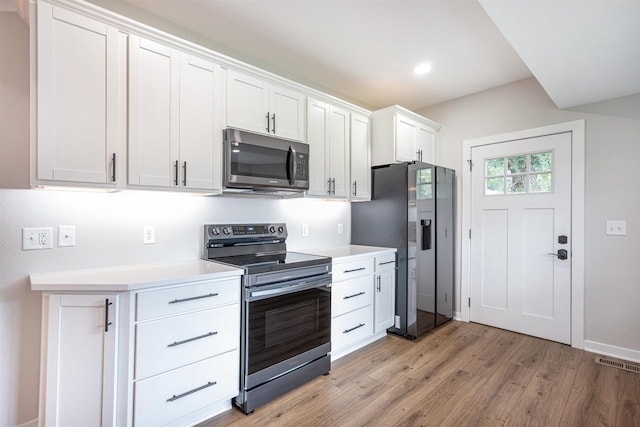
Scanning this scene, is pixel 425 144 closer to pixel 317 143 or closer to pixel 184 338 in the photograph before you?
pixel 317 143

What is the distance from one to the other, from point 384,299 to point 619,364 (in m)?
1.96

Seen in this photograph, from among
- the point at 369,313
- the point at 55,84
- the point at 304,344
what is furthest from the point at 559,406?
the point at 55,84

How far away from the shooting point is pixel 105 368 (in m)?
1.57

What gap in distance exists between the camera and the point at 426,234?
11.0 ft

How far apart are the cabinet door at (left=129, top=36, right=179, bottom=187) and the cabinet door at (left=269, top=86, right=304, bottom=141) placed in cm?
74

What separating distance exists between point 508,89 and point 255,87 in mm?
2716

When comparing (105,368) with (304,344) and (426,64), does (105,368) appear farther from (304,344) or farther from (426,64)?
(426,64)

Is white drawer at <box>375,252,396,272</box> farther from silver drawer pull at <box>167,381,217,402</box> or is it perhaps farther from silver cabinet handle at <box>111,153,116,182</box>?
silver cabinet handle at <box>111,153,116,182</box>

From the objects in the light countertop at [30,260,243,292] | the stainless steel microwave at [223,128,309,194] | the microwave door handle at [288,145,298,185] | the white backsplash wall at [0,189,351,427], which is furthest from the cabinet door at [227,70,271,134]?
the light countertop at [30,260,243,292]

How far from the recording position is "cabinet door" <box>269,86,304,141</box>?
8.32 ft

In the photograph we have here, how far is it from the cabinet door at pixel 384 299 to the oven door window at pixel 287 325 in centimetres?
72

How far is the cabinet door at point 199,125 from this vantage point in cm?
207

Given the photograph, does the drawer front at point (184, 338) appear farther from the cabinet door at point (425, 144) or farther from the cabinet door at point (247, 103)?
the cabinet door at point (425, 144)

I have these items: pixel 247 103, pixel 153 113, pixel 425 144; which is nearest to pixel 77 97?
pixel 153 113
